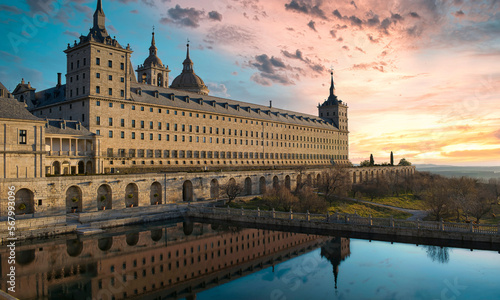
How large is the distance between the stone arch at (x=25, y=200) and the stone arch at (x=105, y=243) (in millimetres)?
10271

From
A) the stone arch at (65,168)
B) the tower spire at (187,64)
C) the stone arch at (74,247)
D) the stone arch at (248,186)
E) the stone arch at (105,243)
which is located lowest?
the stone arch at (105,243)

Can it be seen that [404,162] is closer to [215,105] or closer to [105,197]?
[215,105]

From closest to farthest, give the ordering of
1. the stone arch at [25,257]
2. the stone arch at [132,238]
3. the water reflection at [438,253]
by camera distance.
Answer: the stone arch at [25,257] < the water reflection at [438,253] < the stone arch at [132,238]

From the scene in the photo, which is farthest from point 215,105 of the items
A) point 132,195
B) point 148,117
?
point 132,195

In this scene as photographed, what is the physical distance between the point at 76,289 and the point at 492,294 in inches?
982

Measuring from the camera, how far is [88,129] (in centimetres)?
5250

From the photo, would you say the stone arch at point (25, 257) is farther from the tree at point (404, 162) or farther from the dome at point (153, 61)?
the tree at point (404, 162)

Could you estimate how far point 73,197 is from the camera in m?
41.8

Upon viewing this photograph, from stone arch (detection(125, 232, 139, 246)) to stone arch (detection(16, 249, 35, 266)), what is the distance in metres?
7.59

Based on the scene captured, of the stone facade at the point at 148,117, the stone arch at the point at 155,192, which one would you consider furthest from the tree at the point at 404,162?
the stone arch at the point at 155,192

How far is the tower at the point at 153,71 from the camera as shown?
98.0 metres

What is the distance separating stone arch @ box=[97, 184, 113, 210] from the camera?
4409 cm

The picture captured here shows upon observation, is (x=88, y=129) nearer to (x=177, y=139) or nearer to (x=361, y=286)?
(x=177, y=139)

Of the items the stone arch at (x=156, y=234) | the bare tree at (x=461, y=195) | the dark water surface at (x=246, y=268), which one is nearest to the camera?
the dark water surface at (x=246, y=268)
